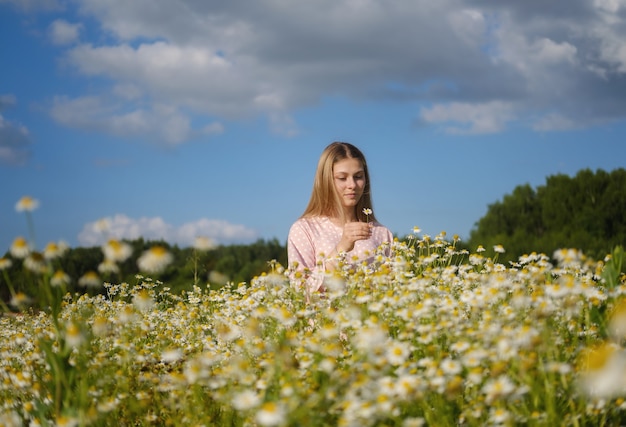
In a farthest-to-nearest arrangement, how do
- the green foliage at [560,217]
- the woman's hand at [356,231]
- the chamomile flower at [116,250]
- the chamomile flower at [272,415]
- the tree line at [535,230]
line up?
the green foliage at [560,217]
the tree line at [535,230]
the woman's hand at [356,231]
the chamomile flower at [116,250]
the chamomile flower at [272,415]

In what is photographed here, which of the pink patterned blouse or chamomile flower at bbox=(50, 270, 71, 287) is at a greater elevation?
the pink patterned blouse

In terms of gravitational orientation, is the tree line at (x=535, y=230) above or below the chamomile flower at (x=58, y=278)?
above

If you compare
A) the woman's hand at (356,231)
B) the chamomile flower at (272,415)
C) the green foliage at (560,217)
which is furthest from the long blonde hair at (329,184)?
the green foliage at (560,217)

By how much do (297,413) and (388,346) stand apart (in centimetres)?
64

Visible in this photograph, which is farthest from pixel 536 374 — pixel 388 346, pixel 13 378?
pixel 13 378

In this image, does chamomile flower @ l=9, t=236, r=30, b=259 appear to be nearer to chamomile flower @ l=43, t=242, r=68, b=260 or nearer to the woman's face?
chamomile flower @ l=43, t=242, r=68, b=260

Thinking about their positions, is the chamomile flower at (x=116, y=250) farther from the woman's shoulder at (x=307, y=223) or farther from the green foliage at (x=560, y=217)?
the green foliage at (x=560, y=217)

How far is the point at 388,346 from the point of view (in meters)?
3.10

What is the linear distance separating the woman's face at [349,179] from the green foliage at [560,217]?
45.9 feet

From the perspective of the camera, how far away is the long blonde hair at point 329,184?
659 cm

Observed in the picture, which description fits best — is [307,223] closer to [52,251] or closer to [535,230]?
[52,251]

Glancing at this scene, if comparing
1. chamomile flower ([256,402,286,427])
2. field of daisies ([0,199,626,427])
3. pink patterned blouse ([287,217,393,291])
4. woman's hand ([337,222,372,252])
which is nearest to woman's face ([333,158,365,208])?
pink patterned blouse ([287,217,393,291])

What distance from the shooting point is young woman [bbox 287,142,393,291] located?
6355mm

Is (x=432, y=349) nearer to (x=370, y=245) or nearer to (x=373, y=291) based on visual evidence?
(x=373, y=291)
